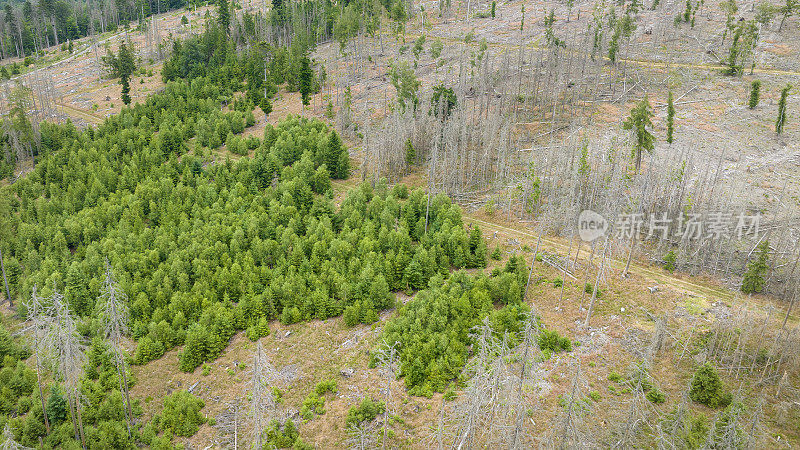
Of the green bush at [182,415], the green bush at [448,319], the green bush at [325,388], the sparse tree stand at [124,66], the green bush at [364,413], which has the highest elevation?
the sparse tree stand at [124,66]

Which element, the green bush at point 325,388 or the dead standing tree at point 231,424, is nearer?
the dead standing tree at point 231,424

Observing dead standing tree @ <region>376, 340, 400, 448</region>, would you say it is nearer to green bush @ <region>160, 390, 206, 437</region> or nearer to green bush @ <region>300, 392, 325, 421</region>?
green bush @ <region>300, 392, 325, 421</region>

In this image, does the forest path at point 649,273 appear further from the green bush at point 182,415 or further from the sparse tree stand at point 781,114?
the sparse tree stand at point 781,114

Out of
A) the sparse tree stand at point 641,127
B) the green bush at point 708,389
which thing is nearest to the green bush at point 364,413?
the green bush at point 708,389

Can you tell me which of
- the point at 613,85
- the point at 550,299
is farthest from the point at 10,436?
the point at 613,85

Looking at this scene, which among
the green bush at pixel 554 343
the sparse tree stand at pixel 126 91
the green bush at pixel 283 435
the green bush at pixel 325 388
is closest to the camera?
the green bush at pixel 283 435

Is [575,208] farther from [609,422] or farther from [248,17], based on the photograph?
[248,17]

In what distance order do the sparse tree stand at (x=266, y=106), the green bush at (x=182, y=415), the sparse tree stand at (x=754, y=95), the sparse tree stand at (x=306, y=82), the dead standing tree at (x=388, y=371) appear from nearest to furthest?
the dead standing tree at (x=388, y=371)
the green bush at (x=182, y=415)
the sparse tree stand at (x=754, y=95)
the sparse tree stand at (x=306, y=82)
the sparse tree stand at (x=266, y=106)

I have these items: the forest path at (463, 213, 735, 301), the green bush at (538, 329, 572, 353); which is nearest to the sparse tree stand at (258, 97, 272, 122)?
the forest path at (463, 213, 735, 301)
